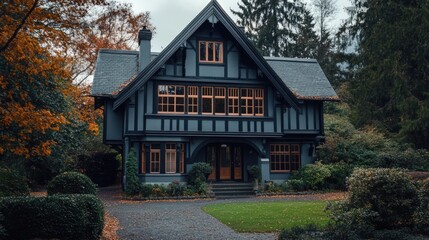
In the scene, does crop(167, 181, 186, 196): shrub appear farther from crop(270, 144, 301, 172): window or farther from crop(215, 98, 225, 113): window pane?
crop(270, 144, 301, 172): window

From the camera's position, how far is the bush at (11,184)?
46.0ft

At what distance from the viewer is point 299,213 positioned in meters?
14.7

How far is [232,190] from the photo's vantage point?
77.8 ft

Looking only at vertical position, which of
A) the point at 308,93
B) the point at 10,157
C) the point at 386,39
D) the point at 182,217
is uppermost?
the point at 386,39

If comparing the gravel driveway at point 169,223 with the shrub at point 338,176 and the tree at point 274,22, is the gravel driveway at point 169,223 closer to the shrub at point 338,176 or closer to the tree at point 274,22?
the shrub at point 338,176

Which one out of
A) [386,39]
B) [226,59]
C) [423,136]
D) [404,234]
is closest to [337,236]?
[404,234]

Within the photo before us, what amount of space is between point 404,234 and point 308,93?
17917 mm

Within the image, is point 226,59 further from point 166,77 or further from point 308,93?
point 308,93

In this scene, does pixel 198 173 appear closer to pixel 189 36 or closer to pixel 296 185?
pixel 296 185

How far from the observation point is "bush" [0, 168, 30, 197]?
1403 centimetres

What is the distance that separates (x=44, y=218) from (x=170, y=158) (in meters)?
13.7

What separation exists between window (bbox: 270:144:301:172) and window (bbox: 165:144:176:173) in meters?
6.27

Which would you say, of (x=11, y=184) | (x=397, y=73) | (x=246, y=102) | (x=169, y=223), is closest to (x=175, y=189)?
(x=246, y=102)

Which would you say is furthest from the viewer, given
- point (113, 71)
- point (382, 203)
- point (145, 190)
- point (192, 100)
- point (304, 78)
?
point (304, 78)
